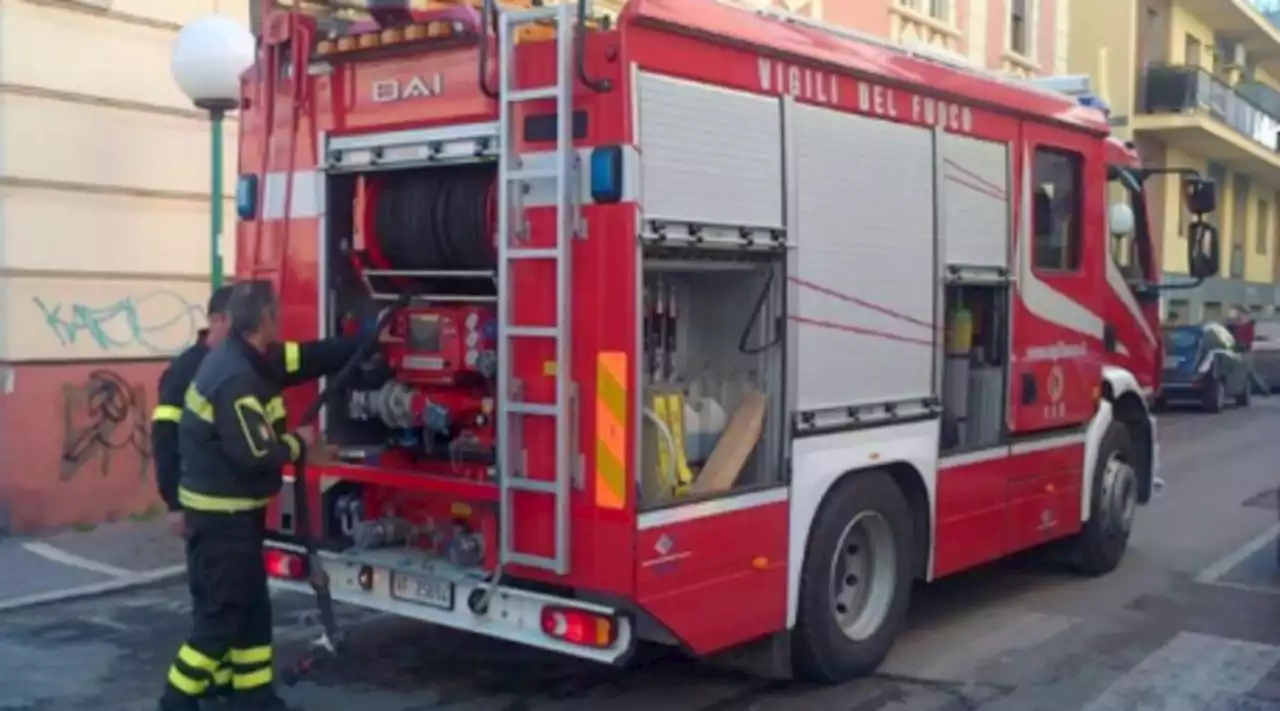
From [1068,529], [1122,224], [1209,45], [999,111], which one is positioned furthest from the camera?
[1209,45]

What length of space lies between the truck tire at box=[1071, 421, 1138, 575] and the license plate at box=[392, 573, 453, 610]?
474cm

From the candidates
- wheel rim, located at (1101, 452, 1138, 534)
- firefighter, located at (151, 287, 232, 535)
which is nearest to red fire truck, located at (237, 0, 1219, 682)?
firefighter, located at (151, 287, 232, 535)

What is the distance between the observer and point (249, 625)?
19.4ft

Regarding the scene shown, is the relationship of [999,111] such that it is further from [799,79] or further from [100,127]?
[100,127]

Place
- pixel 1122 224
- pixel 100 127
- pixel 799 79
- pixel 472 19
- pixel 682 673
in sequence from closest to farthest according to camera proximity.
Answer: pixel 472 19
pixel 799 79
pixel 682 673
pixel 1122 224
pixel 100 127

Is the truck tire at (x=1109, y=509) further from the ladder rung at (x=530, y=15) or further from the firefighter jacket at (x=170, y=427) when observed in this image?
the firefighter jacket at (x=170, y=427)

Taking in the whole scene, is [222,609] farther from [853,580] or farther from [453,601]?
[853,580]

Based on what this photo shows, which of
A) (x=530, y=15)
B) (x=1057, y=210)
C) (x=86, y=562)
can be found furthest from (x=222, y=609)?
(x=1057, y=210)

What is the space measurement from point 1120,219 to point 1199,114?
2319 centimetres

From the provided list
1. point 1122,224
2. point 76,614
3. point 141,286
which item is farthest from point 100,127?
point 1122,224

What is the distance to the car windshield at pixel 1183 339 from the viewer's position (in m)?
22.6

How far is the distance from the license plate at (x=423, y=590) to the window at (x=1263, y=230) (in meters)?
39.4

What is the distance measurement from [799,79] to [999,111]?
1996 millimetres

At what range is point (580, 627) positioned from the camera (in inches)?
219
